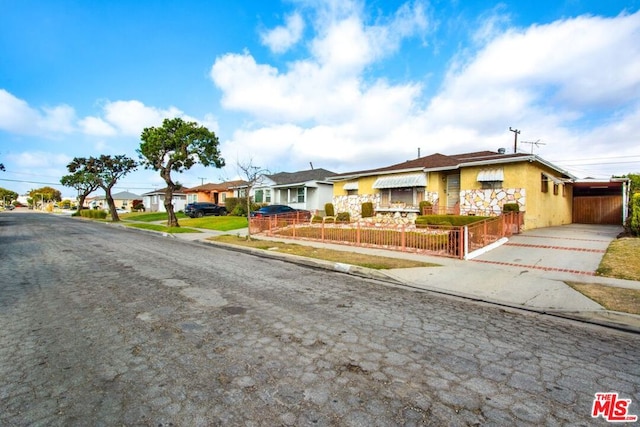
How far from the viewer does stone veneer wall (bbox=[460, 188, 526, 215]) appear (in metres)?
17.2

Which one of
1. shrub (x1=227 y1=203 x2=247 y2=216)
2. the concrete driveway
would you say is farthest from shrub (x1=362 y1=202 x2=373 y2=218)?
shrub (x1=227 y1=203 x2=247 y2=216)

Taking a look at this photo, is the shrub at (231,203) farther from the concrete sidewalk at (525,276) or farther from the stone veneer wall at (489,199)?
the stone veneer wall at (489,199)

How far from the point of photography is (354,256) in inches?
444

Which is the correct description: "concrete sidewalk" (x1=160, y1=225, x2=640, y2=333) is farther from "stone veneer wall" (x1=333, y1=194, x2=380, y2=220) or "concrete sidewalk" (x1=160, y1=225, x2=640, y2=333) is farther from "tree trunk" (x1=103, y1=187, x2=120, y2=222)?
"tree trunk" (x1=103, y1=187, x2=120, y2=222)

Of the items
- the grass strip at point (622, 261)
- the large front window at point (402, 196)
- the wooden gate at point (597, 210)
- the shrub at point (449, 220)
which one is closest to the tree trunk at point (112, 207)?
the large front window at point (402, 196)

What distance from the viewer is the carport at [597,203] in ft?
72.7

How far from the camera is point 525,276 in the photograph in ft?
26.6

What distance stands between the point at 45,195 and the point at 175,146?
12404 cm

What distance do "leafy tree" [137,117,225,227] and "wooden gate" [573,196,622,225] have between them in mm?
28842

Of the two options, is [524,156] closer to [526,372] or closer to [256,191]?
[526,372]

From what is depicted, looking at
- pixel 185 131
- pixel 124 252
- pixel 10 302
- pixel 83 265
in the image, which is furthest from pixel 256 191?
pixel 10 302

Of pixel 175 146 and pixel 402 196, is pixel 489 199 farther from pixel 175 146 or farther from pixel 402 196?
pixel 175 146

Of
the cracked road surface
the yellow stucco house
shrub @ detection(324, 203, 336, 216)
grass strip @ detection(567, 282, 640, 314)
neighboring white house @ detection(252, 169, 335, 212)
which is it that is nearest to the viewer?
the cracked road surface

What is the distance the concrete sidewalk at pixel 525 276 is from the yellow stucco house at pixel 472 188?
17.2 ft
